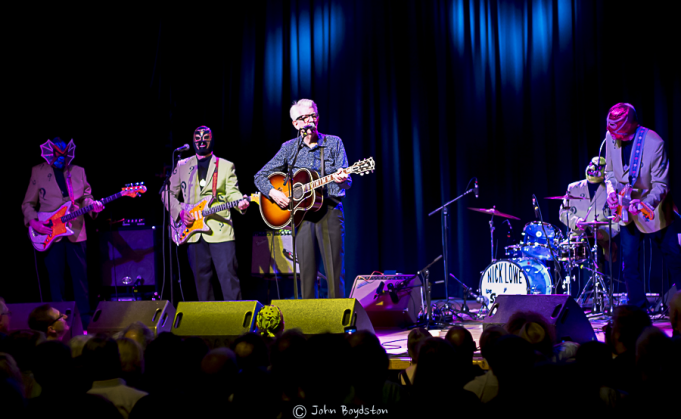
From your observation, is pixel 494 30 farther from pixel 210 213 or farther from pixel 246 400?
pixel 246 400

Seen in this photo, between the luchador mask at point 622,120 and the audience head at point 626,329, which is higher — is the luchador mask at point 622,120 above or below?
above

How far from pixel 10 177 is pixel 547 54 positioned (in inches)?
288

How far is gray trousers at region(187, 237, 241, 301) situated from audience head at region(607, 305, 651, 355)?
3.83 m

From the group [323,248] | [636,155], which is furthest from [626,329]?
[636,155]

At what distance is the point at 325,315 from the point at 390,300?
1.81 meters

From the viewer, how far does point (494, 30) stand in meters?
8.51

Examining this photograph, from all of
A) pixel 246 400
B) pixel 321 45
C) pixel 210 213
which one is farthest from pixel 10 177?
pixel 246 400

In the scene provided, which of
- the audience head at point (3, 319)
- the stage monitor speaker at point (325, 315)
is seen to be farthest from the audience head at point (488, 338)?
the audience head at point (3, 319)

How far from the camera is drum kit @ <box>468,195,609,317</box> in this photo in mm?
6992

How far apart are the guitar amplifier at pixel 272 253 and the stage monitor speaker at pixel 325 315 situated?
3.15 meters

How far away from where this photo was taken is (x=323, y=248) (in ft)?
17.3

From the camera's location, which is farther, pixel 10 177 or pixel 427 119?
pixel 427 119

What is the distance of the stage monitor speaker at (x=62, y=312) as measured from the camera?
4613mm

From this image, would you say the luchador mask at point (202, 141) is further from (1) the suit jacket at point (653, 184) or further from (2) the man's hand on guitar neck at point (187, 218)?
(1) the suit jacket at point (653, 184)
